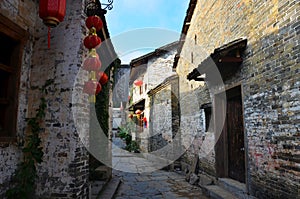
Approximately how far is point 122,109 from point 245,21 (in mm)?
20669

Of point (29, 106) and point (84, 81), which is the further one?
point (84, 81)

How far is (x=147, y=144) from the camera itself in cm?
1362

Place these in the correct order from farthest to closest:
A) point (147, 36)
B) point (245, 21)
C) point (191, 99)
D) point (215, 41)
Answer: point (147, 36)
point (191, 99)
point (215, 41)
point (245, 21)

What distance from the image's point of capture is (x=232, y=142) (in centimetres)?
616

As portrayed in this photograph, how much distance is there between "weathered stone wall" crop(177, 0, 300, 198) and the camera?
3604mm

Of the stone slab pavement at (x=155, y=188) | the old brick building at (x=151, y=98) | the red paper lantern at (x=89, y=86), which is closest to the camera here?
the red paper lantern at (x=89, y=86)

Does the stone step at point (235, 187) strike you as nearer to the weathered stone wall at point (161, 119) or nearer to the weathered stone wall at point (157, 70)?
the weathered stone wall at point (161, 119)

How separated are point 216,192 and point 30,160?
425 centimetres

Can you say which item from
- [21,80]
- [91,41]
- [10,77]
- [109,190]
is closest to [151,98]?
[109,190]

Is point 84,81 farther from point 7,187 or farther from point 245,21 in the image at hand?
point 245,21

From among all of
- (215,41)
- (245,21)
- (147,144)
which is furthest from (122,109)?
(245,21)

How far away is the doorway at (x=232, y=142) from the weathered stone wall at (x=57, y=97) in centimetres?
388

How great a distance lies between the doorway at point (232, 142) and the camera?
19.0 feet

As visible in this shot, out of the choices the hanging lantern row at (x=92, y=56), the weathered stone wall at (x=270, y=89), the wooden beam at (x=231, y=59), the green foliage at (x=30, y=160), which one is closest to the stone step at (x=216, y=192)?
the weathered stone wall at (x=270, y=89)
